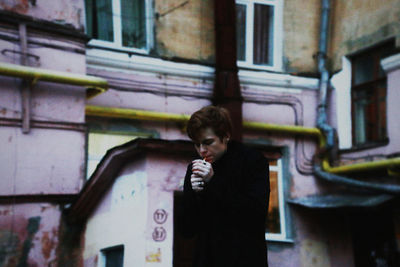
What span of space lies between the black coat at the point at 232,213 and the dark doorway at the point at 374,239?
745 centimetres

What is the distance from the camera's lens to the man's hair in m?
3.25

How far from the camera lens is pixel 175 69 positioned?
10.1m

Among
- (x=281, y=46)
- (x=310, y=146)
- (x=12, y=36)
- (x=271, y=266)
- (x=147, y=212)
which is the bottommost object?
(x=271, y=266)

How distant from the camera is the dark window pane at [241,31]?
36.4ft

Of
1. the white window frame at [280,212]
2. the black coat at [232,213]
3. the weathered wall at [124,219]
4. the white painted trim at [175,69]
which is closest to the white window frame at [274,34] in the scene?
the white painted trim at [175,69]

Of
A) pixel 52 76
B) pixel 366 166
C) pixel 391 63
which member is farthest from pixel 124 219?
pixel 391 63

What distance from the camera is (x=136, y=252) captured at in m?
6.65

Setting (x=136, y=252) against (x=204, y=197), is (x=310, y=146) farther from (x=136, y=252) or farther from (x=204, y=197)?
(x=204, y=197)

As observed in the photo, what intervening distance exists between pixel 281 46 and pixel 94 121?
4027 mm

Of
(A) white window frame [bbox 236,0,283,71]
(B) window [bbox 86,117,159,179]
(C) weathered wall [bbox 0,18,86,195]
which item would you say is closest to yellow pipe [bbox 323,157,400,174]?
(A) white window frame [bbox 236,0,283,71]

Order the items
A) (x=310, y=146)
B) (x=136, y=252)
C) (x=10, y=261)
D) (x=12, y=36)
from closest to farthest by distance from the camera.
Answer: (x=136, y=252) → (x=10, y=261) → (x=12, y=36) → (x=310, y=146)

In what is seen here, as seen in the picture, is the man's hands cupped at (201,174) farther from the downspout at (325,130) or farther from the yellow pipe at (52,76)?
the downspout at (325,130)

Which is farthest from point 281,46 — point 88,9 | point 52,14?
point 52,14

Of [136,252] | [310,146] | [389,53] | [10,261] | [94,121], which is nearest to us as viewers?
[136,252]
